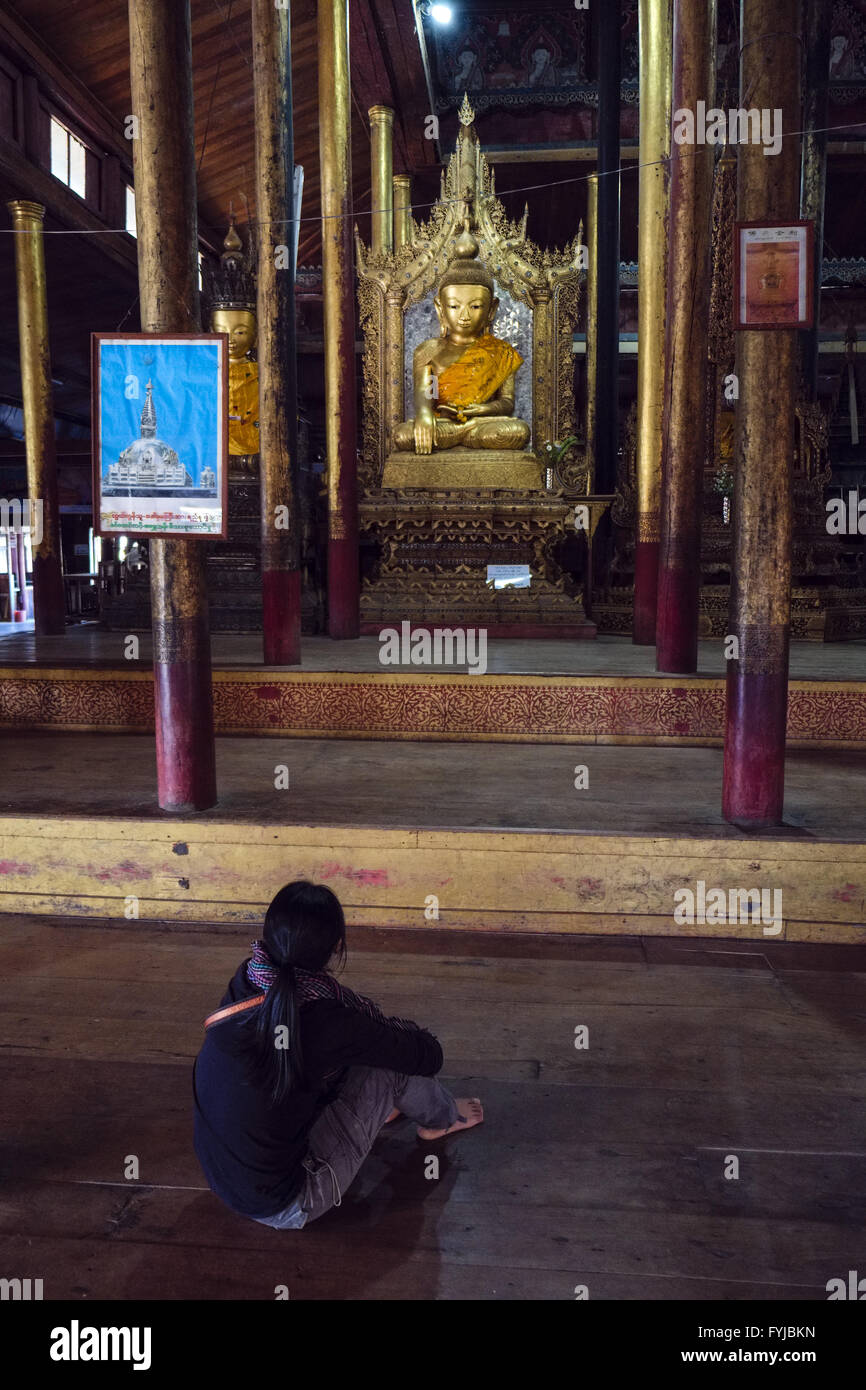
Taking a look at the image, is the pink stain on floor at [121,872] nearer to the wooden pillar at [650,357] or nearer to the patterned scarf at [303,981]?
the patterned scarf at [303,981]

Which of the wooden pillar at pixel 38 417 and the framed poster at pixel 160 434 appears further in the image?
the wooden pillar at pixel 38 417

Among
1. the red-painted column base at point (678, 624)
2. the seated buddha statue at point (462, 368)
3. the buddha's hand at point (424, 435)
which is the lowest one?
the red-painted column base at point (678, 624)

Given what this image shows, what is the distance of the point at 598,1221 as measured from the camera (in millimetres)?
1953

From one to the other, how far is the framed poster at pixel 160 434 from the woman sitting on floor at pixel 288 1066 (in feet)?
6.70

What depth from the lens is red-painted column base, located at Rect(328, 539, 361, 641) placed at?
7.41m

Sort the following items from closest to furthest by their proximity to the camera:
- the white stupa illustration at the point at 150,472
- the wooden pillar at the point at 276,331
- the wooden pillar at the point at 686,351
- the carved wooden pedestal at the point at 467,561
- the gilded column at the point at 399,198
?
the white stupa illustration at the point at 150,472, the wooden pillar at the point at 686,351, the wooden pillar at the point at 276,331, the carved wooden pedestal at the point at 467,561, the gilded column at the point at 399,198

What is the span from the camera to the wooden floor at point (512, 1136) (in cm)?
182

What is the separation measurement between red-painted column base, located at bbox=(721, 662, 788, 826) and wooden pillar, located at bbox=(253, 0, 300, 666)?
283 cm

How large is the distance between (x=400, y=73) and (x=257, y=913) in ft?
35.3

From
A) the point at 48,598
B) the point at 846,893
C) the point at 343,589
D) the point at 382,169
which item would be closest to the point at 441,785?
the point at 846,893

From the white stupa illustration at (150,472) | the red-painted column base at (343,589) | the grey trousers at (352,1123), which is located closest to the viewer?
the grey trousers at (352,1123)

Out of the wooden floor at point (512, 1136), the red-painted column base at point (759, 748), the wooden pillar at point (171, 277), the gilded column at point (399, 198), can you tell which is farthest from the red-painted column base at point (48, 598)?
the gilded column at point (399, 198)

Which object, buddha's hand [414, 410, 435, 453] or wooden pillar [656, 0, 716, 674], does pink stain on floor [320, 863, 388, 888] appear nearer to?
wooden pillar [656, 0, 716, 674]

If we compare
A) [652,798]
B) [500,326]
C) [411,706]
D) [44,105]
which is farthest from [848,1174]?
[44,105]
